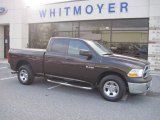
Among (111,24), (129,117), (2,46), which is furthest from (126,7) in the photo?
(2,46)

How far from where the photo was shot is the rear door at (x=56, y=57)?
838 cm

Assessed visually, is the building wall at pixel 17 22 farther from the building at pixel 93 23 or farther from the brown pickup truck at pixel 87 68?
the brown pickup truck at pixel 87 68

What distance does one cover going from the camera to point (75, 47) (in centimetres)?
820

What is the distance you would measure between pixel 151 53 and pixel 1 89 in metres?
8.97

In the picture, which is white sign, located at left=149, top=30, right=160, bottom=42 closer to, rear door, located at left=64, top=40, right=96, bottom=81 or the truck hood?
the truck hood

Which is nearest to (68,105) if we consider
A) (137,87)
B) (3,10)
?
(137,87)

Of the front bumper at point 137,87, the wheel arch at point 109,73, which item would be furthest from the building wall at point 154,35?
the front bumper at point 137,87

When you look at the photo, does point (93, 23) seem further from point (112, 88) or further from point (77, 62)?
point (112, 88)

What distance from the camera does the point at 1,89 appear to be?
8.67 m

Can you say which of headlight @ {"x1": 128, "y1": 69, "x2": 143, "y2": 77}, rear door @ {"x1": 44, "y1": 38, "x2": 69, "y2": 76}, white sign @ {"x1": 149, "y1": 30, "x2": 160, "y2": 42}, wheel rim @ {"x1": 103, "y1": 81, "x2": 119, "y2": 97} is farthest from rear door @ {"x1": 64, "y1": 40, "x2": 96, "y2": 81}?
white sign @ {"x1": 149, "y1": 30, "x2": 160, "y2": 42}

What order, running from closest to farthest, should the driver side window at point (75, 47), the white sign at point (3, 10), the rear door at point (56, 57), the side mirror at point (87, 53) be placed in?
the side mirror at point (87, 53), the driver side window at point (75, 47), the rear door at point (56, 57), the white sign at point (3, 10)

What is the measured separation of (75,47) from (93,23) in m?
8.49

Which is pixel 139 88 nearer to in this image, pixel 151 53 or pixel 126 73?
pixel 126 73

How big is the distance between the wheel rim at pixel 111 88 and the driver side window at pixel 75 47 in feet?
4.74
